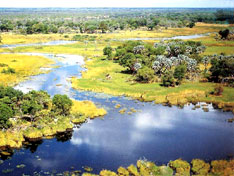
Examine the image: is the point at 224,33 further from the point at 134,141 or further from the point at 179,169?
the point at 179,169

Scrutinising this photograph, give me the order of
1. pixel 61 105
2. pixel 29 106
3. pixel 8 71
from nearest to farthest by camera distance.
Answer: pixel 29 106, pixel 61 105, pixel 8 71

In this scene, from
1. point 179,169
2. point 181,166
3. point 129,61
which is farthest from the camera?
point 129,61

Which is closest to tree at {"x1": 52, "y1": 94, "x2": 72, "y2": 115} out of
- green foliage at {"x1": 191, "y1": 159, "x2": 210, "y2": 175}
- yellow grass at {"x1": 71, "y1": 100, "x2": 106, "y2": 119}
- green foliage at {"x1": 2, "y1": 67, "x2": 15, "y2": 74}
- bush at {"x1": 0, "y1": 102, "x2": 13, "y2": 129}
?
yellow grass at {"x1": 71, "y1": 100, "x2": 106, "y2": 119}

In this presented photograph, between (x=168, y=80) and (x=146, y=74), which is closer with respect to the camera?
(x=168, y=80)

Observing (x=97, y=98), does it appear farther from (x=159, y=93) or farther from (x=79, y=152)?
(x=79, y=152)

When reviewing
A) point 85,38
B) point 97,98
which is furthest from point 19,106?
point 85,38

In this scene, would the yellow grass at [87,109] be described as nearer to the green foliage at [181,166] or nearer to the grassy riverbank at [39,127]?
the grassy riverbank at [39,127]

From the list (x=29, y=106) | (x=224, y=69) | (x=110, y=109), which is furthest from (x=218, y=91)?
(x=29, y=106)

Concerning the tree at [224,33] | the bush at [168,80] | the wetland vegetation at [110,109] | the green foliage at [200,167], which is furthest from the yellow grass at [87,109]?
the tree at [224,33]
